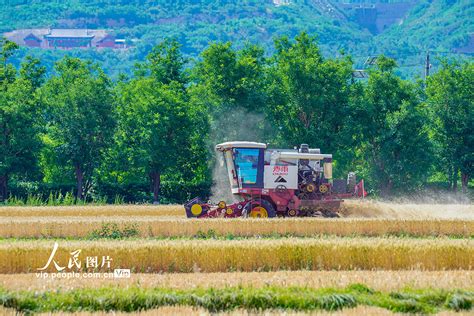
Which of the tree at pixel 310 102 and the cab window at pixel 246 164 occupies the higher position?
the tree at pixel 310 102

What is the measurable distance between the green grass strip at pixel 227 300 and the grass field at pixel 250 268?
19 mm

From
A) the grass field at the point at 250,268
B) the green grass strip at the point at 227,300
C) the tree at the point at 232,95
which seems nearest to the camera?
the green grass strip at the point at 227,300

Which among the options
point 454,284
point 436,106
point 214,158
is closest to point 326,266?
point 454,284

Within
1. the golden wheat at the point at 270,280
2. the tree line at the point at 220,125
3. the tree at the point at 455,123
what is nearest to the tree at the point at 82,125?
the tree line at the point at 220,125

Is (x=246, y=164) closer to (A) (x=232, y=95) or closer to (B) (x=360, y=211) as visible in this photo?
(B) (x=360, y=211)

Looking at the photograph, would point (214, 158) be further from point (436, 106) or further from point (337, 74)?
point (436, 106)

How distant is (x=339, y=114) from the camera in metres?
58.6

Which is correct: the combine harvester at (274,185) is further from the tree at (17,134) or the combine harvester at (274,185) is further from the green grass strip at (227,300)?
the tree at (17,134)

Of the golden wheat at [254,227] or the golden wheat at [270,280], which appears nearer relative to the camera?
the golden wheat at [270,280]

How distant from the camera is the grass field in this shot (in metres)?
17.8

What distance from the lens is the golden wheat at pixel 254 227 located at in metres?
30.7

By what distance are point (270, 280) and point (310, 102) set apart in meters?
38.6

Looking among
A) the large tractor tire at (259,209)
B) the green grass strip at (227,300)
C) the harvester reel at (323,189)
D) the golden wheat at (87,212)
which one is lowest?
the green grass strip at (227,300)

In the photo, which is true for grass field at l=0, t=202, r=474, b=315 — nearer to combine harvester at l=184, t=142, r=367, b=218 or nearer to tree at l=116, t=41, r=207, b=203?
combine harvester at l=184, t=142, r=367, b=218
